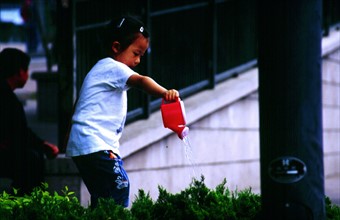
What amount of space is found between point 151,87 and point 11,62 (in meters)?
2.52

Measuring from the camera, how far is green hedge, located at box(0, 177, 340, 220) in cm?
366

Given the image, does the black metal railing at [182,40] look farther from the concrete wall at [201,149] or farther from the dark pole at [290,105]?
the dark pole at [290,105]

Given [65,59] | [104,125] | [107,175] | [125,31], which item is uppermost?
[65,59]

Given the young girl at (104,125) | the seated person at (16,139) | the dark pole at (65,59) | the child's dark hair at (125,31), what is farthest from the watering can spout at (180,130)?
the dark pole at (65,59)

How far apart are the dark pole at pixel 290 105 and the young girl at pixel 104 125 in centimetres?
119

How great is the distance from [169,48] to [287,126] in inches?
215

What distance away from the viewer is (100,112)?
4449mm

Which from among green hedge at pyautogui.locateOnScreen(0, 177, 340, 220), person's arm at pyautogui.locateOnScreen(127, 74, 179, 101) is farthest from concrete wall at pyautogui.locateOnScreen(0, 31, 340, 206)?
green hedge at pyautogui.locateOnScreen(0, 177, 340, 220)

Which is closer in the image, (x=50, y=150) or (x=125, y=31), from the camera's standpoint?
(x=125, y=31)

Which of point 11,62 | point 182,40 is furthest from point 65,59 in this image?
point 182,40

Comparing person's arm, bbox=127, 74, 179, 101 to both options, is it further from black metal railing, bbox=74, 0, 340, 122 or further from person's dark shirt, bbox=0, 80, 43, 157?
black metal railing, bbox=74, 0, 340, 122

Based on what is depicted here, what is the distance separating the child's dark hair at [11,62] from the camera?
247 inches

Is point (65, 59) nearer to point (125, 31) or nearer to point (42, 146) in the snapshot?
point (42, 146)

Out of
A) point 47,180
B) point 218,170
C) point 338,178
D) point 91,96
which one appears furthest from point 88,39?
point 338,178
